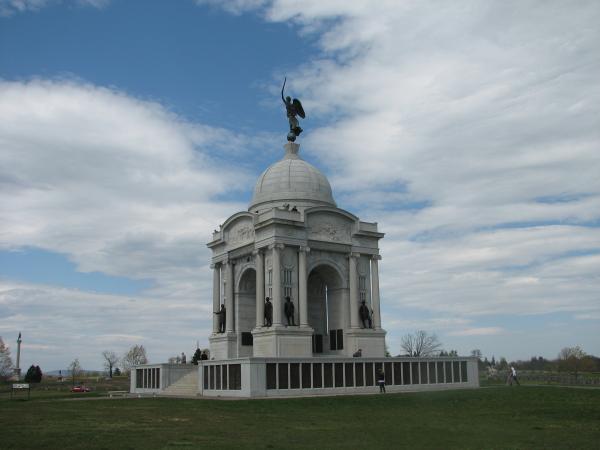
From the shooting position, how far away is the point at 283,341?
157 ft

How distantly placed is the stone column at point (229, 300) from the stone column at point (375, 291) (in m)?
12.1

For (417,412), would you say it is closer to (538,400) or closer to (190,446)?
(538,400)

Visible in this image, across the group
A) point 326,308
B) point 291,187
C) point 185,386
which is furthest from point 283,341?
point 291,187

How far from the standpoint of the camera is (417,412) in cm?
2722

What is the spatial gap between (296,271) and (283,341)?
5770 mm

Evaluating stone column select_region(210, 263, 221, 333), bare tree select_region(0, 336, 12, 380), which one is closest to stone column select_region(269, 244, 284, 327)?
stone column select_region(210, 263, 221, 333)

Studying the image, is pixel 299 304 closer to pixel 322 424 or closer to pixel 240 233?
pixel 240 233

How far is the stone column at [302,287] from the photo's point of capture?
4941 cm

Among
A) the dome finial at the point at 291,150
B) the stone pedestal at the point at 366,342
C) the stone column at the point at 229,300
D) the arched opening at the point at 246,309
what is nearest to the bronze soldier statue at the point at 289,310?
the stone pedestal at the point at 366,342

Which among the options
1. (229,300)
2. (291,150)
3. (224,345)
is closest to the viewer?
(224,345)

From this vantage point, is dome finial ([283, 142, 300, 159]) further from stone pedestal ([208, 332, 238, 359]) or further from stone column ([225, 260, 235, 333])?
stone pedestal ([208, 332, 238, 359])

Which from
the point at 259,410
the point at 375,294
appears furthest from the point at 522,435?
the point at 375,294

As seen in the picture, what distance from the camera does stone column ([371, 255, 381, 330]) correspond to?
53.6 metres

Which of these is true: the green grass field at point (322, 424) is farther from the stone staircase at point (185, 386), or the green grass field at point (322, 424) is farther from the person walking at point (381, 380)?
the stone staircase at point (185, 386)
